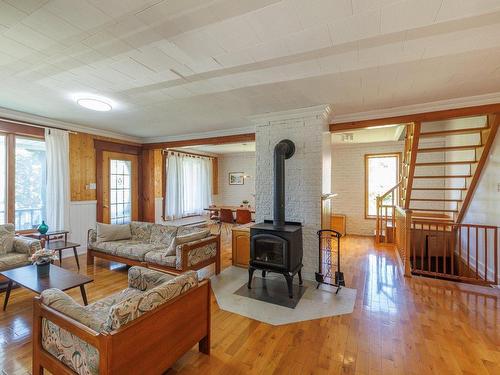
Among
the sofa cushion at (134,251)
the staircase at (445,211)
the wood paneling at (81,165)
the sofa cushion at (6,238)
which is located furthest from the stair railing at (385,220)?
the sofa cushion at (6,238)

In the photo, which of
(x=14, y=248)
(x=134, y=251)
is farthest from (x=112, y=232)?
(x=14, y=248)

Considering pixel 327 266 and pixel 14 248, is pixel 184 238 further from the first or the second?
pixel 14 248

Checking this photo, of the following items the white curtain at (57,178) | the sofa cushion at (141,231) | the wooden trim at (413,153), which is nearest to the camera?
the wooden trim at (413,153)

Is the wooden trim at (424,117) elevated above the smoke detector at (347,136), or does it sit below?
below

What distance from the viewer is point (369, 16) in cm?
171

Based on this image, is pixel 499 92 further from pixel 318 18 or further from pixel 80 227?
pixel 80 227

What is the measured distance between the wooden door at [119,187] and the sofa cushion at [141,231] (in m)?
1.51

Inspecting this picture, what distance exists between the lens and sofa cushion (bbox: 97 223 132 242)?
418cm

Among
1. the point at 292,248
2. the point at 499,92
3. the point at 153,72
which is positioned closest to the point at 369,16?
the point at 153,72

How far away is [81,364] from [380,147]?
712cm

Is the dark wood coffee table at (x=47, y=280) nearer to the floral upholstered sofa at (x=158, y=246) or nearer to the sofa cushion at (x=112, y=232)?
the floral upholstered sofa at (x=158, y=246)

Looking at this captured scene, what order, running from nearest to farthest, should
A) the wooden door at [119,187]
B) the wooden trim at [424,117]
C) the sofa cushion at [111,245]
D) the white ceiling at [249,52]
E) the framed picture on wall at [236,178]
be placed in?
the white ceiling at [249,52] < the wooden trim at [424,117] < the sofa cushion at [111,245] < the wooden door at [119,187] < the framed picture on wall at [236,178]

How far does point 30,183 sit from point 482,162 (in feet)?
25.0

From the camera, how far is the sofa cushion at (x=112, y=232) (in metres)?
4.18
